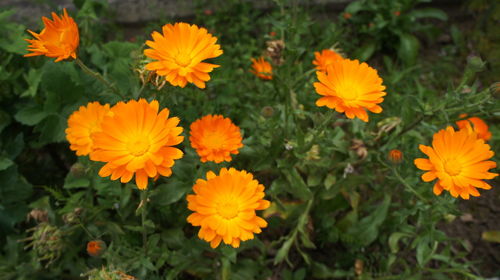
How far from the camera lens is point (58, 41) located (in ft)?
4.49

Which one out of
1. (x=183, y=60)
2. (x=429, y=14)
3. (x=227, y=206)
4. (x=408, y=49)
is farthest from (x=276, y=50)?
(x=429, y=14)

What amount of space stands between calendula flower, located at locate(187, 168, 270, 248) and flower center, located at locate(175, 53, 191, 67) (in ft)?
1.31

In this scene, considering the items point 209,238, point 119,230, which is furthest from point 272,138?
point 119,230

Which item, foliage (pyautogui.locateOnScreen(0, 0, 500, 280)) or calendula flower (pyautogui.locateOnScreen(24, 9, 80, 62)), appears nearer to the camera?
calendula flower (pyautogui.locateOnScreen(24, 9, 80, 62))

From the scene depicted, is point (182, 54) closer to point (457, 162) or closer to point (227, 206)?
point (227, 206)

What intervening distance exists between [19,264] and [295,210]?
1.46 metres

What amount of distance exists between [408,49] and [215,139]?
7.23 ft

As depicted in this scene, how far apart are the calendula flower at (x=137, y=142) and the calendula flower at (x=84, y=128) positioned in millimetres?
387

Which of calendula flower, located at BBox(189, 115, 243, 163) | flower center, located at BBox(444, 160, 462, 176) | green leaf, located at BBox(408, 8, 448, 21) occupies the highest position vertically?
flower center, located at BBox(444, 160, 462, 176)

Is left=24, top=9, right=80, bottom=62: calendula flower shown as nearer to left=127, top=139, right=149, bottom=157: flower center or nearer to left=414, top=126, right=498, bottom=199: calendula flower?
left=127, top=139, right=149, bottom=157: flower center

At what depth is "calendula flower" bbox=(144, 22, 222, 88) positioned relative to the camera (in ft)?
4.40

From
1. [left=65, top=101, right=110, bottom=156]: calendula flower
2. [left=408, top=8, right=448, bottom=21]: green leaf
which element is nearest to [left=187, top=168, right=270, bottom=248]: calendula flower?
[left=65, top=101, right=110, bottom=156]: calendula flower

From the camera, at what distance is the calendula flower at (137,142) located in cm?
127

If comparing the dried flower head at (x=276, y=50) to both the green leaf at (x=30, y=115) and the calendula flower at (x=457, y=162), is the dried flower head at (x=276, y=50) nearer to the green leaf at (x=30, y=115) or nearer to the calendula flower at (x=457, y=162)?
the calendula flower at (x=457, y=162)
